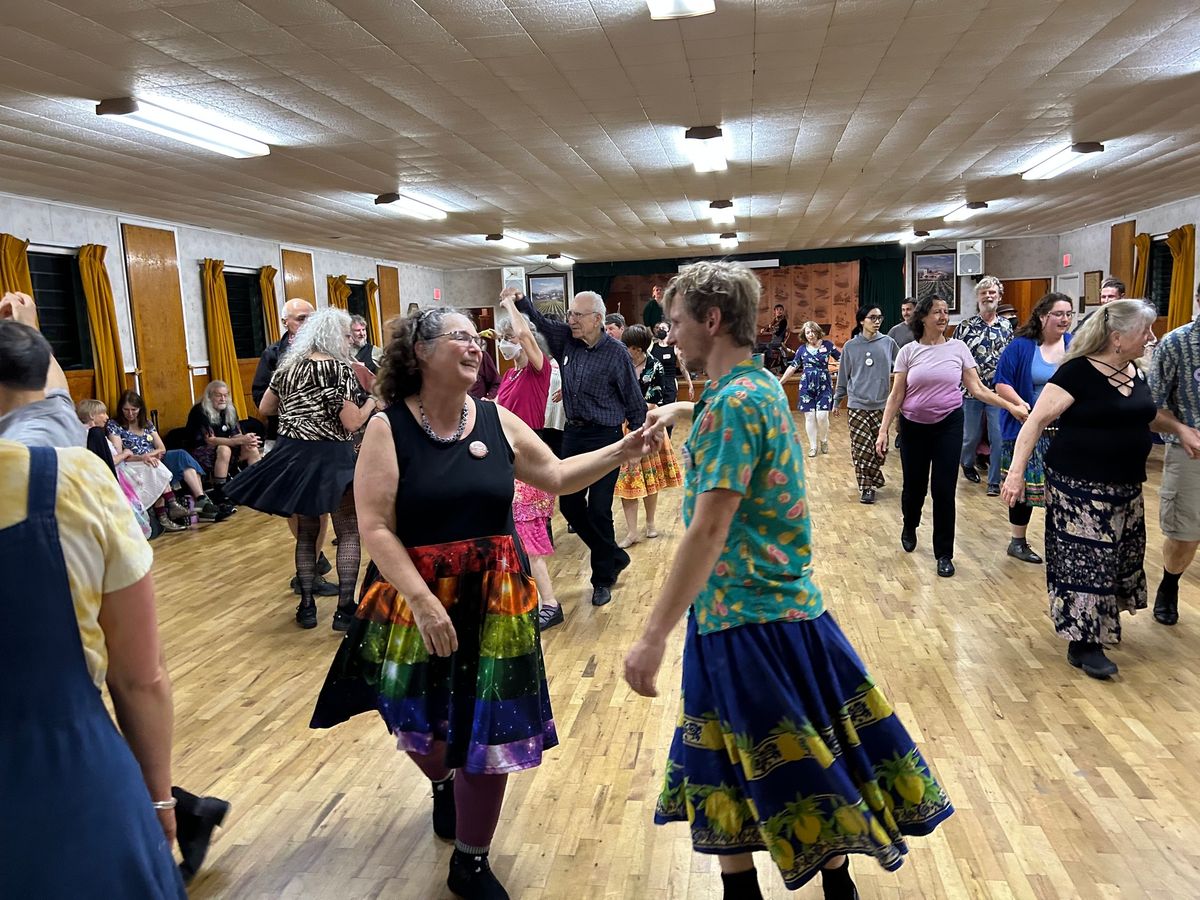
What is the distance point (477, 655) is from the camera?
2105 mm

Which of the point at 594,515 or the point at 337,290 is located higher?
the point at 337,290

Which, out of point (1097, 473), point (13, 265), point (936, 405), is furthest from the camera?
point (13, 265)

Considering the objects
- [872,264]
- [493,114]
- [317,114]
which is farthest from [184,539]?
[872,264]

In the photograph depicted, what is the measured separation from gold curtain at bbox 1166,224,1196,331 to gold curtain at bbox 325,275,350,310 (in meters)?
12.3

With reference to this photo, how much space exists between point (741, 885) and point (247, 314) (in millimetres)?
12128

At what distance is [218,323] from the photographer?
435 inches

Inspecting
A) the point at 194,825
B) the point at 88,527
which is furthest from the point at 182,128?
the point at 88,527

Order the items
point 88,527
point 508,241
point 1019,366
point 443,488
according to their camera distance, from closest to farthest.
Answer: point 88,527 → point 443,488 → point 1019,366 → point 508,241

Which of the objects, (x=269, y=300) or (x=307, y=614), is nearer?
(x=307, y=614)

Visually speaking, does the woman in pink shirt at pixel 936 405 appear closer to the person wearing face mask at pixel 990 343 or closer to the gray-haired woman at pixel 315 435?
the person wearing face mask at pixel 990 343

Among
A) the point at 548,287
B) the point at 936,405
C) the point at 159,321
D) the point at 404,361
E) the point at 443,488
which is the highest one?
the point at 548,287

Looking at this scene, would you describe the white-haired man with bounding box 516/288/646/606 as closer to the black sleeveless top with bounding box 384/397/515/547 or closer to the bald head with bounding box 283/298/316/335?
the bald head with bounding box 283/298/316/335

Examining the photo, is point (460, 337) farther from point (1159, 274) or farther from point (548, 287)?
point (548, 287)

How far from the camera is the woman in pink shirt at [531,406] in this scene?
433 centimetres
